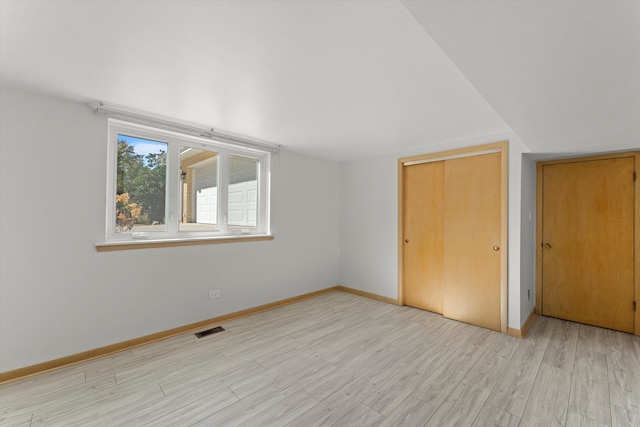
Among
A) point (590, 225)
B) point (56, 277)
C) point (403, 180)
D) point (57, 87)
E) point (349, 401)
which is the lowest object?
point (349, 401)

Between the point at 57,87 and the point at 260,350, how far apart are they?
9.24 feet

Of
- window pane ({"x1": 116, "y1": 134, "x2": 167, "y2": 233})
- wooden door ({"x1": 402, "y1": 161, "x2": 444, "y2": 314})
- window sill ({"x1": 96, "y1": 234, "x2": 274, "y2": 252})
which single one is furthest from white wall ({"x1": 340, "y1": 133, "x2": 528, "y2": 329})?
window pane ({"x1": 116, "y1": 134, "x2": 167, "y2": 233})

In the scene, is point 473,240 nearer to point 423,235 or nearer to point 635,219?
point 423,235

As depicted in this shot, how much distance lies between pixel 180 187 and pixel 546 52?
10.7 feet

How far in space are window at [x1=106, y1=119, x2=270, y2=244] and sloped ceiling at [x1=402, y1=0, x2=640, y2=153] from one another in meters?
2.91

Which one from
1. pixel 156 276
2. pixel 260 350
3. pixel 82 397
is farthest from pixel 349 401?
pixel 156 276

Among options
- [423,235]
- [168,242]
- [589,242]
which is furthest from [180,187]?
[589,242]

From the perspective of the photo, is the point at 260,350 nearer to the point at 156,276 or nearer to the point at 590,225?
the point at 156,276

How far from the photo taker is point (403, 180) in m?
4.07

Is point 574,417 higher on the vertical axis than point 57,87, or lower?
lower

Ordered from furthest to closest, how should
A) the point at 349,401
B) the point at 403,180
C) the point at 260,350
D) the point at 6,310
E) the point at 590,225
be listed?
1. the point at 403,180
2. the point at 590,225
3. the point at 260,350
4. the point at 6,310
5. the point at 349,401

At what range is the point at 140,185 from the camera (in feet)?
9.46

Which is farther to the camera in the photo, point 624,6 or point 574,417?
point 574,417

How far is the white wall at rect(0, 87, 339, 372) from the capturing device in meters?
2.16
